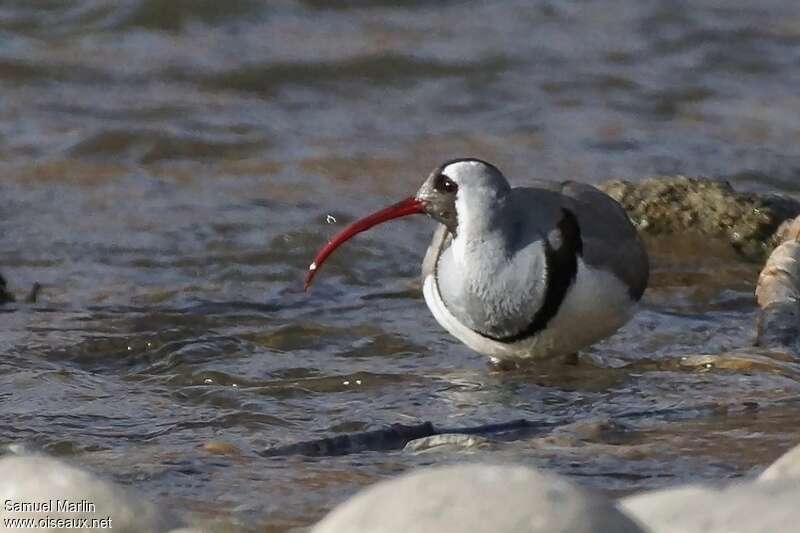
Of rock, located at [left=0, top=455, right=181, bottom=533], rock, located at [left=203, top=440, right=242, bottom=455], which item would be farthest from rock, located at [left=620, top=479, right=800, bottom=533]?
rock, located at [left=203, top=440, right=242, bottom=455]

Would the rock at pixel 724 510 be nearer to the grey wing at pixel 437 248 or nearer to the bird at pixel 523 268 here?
the bird at pixel 523 268

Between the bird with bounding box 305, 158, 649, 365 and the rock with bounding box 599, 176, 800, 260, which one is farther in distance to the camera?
the rock with bounding box 599, 176, 800, 260

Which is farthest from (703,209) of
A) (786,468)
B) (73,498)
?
(73,498)

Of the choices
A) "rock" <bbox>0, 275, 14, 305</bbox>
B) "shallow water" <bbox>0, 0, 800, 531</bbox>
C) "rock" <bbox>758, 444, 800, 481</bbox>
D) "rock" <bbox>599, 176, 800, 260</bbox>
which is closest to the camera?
"rock" <bbox>758, 444, 800, 481</bbox>

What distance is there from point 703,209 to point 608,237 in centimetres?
249

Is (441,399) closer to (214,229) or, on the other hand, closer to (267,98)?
(214,229)

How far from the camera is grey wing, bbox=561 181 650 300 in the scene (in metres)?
7.08

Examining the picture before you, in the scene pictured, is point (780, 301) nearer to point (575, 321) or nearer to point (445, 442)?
point (575, 321)

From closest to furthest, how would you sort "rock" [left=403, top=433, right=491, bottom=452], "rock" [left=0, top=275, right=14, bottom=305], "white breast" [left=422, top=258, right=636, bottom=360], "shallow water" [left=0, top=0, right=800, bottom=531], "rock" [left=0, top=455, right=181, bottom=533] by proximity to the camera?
"rock" [left=0, top=455, right=181, bottom=533]
"rock" [left=403, top=433, right=491, bottom=452]
"shallow water" [left=0, top=0, right=800, bottom=531]
"white breast" [left=422, top=258, right=636, bottom=360]
"rock" [left=0, top=275, right=14, bottom=305]

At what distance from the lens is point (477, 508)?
3402 mm

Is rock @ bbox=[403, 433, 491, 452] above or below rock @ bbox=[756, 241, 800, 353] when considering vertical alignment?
below

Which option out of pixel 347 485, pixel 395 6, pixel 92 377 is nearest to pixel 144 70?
pixel 395 6

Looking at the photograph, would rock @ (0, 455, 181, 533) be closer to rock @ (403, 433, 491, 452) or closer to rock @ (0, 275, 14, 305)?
rock @ (403, 433, 491, 452)

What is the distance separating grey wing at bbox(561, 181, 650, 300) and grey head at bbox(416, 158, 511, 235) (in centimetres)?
33
